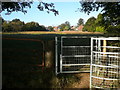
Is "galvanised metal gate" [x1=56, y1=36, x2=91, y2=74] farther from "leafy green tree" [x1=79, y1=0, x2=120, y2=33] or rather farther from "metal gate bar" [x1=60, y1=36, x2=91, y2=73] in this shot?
"leafy green tree" [x1=79, y1=0, x2=120, y2=33]

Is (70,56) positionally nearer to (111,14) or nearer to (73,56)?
(73,56)

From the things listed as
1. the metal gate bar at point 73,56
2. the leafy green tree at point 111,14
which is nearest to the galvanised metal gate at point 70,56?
the metal gate bar at point 73,56

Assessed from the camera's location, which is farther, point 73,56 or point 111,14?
point 111,14

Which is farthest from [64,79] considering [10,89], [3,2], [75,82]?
[3,2]

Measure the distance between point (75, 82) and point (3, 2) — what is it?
9.84m

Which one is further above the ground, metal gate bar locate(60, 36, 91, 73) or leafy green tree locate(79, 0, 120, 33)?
leafy green tree locate(79, 0, 120, 33)

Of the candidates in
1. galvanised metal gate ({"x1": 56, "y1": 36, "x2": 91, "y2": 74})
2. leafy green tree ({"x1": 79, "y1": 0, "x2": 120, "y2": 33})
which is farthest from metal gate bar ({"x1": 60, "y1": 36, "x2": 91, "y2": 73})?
leafy green tree ({"x1": 79, "y1": 0, "x2": 120, "y2": 33})

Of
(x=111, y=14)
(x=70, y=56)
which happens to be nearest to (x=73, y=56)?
(x=70, y=56)

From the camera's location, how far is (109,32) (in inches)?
305

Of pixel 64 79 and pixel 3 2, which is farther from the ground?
pixel 3 2

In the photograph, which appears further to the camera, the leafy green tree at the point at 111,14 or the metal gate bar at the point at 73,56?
the leafy green tree at the point at 111,14

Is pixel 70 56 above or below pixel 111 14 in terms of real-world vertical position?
below

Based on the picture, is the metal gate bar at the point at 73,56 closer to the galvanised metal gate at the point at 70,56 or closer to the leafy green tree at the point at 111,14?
the galvanised metal gate at the point at 70,56

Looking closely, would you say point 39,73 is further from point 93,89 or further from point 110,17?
point 110,17
